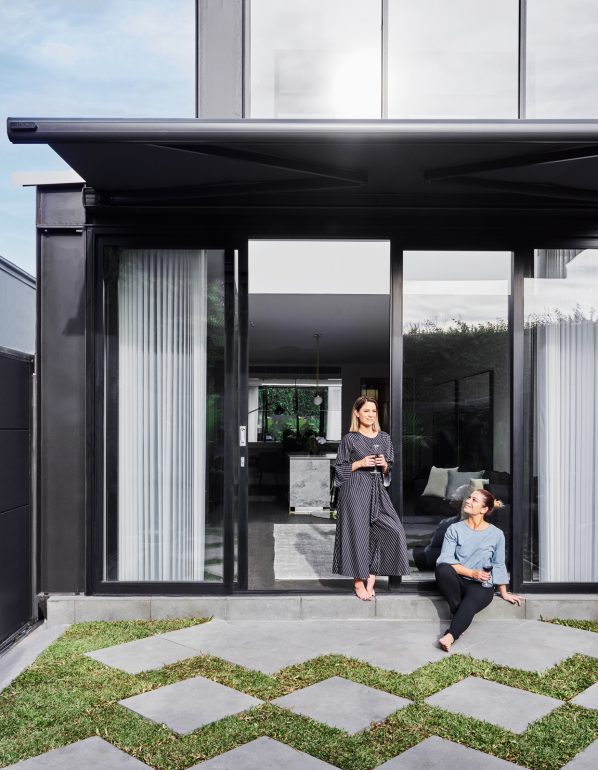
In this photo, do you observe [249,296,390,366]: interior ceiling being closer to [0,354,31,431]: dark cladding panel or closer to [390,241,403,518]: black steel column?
[390,241,403,518]: black steel column

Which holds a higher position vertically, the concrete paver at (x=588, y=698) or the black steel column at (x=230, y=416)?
the black steel column at (x=230, y=416)

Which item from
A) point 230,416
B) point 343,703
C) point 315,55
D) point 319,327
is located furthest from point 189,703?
point 319,327

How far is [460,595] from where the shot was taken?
12.8 ft

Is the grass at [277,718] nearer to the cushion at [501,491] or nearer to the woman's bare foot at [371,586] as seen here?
the woman's bare foot at [371,586]

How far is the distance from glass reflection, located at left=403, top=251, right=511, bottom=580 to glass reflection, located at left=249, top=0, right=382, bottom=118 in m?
1.40

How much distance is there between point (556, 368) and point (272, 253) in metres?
3.21

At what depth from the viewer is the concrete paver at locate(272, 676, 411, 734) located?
2738 mm

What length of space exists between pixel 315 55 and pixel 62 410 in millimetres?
3214

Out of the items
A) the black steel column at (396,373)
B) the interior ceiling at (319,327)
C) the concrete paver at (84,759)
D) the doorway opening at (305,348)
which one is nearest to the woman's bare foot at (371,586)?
the doorway opening at (305,348)

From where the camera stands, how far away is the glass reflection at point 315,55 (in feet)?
15.7

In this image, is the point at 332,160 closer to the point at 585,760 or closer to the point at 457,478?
the point at 457,478

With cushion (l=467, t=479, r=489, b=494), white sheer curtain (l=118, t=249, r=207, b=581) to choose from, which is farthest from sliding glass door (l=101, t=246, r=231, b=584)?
cushion (l=467, t=479, r=489, b=494)

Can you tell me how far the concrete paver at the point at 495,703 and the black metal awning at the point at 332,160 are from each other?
2.64 m

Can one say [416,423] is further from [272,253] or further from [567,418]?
[272,253]
